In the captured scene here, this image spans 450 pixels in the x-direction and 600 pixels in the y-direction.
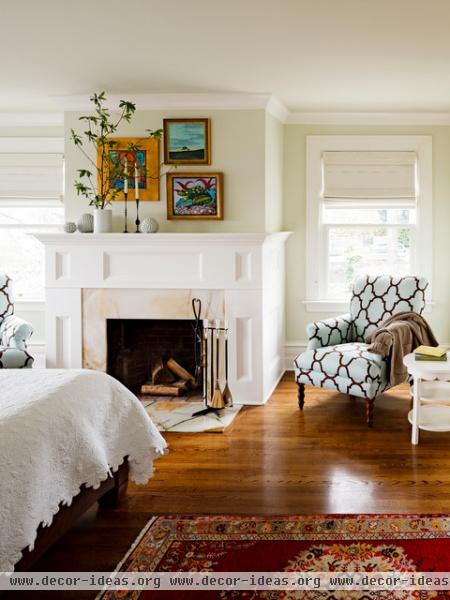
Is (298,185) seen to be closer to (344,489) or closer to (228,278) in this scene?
(228,278)

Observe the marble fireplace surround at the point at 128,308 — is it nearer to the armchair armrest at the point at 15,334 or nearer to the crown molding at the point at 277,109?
the armchair armrest at the point at 15,334

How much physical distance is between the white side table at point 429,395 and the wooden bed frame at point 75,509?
197cm

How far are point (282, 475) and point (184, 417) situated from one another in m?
1.39

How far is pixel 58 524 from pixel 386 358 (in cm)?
293

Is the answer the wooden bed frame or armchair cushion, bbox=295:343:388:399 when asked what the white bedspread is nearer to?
the wooden bed frame

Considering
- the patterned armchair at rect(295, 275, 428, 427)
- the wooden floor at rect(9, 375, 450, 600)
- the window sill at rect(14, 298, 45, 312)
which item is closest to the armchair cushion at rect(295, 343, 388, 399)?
the patterned armchair at rect(295, 275, 428, 427)

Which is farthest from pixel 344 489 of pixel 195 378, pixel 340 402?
pixel 195 378

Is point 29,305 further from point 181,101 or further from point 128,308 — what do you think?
point 181,101

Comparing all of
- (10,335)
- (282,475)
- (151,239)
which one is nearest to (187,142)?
Answer: (151,239)

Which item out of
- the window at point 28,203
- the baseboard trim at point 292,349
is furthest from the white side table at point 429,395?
the window at point 28,203

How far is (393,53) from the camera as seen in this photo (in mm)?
4379

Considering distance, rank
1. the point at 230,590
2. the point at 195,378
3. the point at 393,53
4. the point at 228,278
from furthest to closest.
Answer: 1. the point at 195,378
2. the point at 228,278
3. the point at 393,53
4. the point at 230,590

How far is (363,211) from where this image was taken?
6641 mm

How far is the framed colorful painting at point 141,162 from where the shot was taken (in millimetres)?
5672
